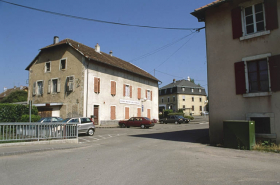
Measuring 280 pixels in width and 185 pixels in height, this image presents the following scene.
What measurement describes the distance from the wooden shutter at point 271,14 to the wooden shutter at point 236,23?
4.04ft

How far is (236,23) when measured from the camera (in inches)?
455

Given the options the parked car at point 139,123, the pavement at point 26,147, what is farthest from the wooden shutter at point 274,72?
the parked car at point 139,123

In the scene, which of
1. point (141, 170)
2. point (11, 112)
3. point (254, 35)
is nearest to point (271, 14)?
point (254, 35)

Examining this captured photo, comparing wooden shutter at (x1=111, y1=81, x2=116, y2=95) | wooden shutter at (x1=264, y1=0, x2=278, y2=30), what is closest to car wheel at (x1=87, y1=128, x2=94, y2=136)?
wooden shutter at (x1=111, y1=81, x2=116, y2=95)

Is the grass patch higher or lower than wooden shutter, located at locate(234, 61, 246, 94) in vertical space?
lower

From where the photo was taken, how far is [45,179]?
532cm

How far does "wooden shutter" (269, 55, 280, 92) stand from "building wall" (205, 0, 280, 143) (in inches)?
10.6

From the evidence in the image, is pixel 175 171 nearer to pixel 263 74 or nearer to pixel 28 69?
pixel 263 74

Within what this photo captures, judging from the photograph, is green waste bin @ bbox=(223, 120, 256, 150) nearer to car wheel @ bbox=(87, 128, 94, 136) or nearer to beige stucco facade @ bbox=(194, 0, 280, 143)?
beige stucco facade @ bbox=(194, 0, 280, 143)

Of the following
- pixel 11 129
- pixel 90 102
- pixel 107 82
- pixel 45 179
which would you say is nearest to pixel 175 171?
pixel 45 179

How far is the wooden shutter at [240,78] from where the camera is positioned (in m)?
11.1

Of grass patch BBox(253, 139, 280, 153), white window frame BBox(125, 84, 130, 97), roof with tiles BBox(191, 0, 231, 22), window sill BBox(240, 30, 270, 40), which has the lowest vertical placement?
grass patch BBox(253, 139, 280, 153)

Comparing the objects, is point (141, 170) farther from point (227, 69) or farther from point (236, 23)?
point (236, 23)

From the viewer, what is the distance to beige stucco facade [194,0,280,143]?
1036cm
